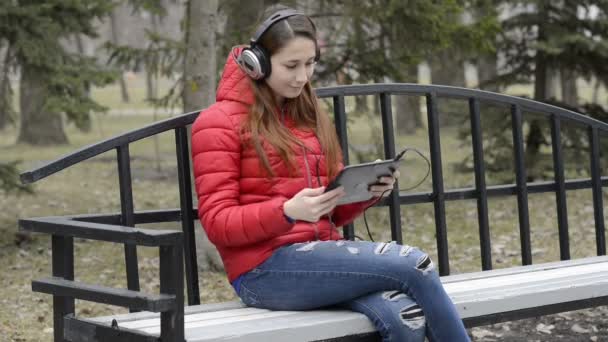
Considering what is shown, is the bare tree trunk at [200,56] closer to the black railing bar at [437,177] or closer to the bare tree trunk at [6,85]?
the bare tree trunk at [6,85]

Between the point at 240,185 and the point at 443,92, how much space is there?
144 cm

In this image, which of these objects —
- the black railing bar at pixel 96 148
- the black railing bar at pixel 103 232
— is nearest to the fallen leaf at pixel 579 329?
the black railing bar at pixel 96 148

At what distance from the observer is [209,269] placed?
764 centimetres

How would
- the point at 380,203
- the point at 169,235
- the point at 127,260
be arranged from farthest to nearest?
the point at 380,203 < the point at 127,260 < the point at 169,235

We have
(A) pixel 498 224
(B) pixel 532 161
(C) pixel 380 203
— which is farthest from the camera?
(B) pixel 532 161

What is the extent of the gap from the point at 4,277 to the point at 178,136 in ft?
12.8

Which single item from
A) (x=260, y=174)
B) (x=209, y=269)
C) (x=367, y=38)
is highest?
(x=367, y=38)

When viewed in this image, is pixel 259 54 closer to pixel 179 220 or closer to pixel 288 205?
pixel 288 205

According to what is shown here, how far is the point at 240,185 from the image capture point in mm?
3697

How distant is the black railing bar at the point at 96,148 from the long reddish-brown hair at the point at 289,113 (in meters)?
0.39

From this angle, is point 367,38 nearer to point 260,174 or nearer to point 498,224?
point 498,224

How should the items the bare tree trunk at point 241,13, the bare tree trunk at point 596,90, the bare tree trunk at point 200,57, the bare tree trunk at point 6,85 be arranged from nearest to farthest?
the bare tree trunk at point 200,57 < the bare tree trunk at point 6,85 < the bare tree trunk at point 241,13 < the bare tree trunk at point 596,90

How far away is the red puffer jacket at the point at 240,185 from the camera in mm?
3510

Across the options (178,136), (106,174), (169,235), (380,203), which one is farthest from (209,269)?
(106,174)
